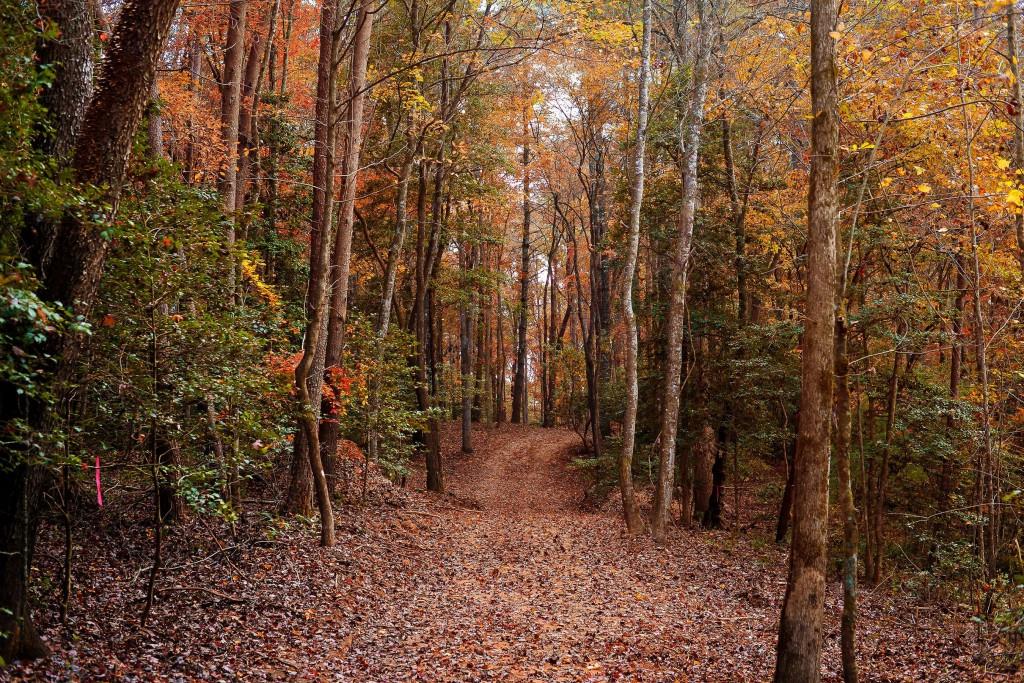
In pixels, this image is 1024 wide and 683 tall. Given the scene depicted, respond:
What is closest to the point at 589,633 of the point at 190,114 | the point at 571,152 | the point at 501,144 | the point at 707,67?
the point at 707,67

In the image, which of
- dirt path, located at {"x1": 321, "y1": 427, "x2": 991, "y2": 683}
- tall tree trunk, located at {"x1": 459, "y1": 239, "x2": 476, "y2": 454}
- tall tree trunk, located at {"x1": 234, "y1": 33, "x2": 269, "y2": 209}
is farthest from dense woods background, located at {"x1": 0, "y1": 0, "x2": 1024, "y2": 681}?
→ dirt path, located at {"x1": 321, "y1": 427, "x2": 991, "y2": 683}

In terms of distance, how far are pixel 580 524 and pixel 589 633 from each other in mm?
7940

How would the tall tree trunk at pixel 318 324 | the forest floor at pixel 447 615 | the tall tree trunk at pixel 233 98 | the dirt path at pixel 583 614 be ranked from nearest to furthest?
the forest floor at pixel 447 615 → the dirt path at pixel 583 614 → the tall tree trunk at pixel 318 324 → the tall tree trunk at pixel 233 98

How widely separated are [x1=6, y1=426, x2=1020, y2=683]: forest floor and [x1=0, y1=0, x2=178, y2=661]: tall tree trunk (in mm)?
606

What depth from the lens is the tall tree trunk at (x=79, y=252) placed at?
4.89 m

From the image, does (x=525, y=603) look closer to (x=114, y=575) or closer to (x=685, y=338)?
(x=114, y=575)

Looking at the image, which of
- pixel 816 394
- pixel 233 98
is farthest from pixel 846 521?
pixel 233 98

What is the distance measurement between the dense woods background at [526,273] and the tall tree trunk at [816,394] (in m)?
Result: 0.03

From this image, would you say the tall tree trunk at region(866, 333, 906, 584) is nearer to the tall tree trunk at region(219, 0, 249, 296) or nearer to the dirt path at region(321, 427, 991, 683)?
the dirt path at region(321, 427, 991, 683)

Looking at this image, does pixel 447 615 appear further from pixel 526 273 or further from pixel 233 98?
pixel 526 273

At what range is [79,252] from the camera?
4969mm

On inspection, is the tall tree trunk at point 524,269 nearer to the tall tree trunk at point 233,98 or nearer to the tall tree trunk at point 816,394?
the tall tree trunk at point 233,98

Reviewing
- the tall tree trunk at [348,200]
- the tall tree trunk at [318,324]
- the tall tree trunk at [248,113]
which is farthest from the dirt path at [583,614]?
the tall tree trunk at [248,113]

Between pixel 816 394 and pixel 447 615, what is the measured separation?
544cm
